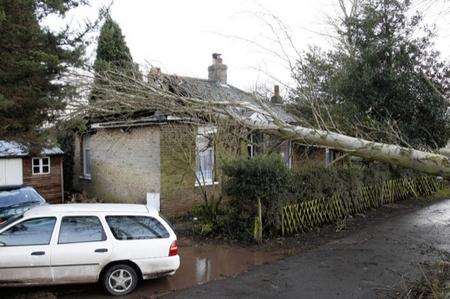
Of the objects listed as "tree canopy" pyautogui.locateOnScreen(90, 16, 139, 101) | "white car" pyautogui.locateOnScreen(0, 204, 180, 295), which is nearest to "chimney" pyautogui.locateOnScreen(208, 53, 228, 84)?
"tree canopy" pyautogui.locateOnScreen(90, 16, 139, 101)

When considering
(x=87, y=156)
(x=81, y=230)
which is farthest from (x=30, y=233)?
(x=87, y=156)

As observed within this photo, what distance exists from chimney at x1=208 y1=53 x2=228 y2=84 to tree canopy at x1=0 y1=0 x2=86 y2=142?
14.7 m

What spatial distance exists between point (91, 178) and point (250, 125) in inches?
557

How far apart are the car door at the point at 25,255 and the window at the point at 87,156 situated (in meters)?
11.9

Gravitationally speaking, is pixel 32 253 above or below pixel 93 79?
below

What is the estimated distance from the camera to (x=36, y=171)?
60.6 feet

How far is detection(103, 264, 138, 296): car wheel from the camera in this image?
7887 millimetres

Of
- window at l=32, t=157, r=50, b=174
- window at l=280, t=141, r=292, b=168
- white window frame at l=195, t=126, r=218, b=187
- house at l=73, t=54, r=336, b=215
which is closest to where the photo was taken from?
window at l=280, t=141, r=292, b=168

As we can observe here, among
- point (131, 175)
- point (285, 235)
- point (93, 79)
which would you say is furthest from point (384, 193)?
point (93, 79)

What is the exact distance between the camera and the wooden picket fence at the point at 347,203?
41.5 feet

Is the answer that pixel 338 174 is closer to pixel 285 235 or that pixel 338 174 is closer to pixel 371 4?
pixel 285 235

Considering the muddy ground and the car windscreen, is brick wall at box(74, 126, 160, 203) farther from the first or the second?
the car windscreen

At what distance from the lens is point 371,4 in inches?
585

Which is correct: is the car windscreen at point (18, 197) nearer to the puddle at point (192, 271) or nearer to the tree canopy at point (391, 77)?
the puddle at point (192, 271)
